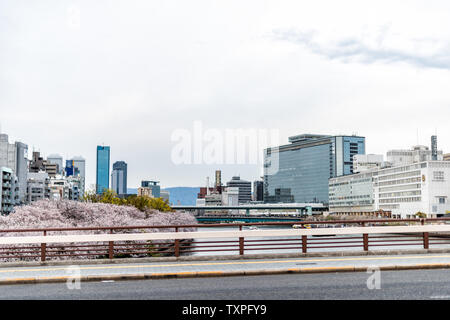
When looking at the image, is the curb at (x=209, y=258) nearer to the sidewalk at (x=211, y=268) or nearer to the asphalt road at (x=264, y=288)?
the sidewalk at (x=211, y=268)

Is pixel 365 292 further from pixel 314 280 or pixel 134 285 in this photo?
pixel 134 285

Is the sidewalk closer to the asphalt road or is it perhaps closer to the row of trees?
the asphalt road

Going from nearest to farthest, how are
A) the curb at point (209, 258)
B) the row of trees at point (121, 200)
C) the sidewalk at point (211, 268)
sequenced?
the sidewalk at point (211, 268), the curb at point (209, 258), the row of trees at point (121, 200)

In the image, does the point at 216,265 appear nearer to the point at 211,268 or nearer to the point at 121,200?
the point at 211,268

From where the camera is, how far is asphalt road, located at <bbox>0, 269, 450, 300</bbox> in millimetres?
13648

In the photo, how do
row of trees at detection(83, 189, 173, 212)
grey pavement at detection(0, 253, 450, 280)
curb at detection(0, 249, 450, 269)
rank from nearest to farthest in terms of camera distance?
grey pavement at detection(0, 253, 450, 280)
curb at detection(0, 249, 450, 269)
row of trees at detection(83, 189, 173, 212)

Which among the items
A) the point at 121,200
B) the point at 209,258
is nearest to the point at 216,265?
the point at 209,258

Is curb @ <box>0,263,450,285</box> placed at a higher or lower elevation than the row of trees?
lower

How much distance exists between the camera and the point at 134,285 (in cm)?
1647

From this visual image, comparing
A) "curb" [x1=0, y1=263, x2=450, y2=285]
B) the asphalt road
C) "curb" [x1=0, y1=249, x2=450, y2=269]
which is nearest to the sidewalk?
"curb" [x1=0, y1=263, x2=450, y2=285]

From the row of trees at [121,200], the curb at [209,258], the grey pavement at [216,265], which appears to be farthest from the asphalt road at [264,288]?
the row of trees at [121,200]

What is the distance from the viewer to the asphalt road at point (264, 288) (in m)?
13.6

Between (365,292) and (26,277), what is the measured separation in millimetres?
10632

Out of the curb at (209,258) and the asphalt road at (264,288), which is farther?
the curb at (209,258)
